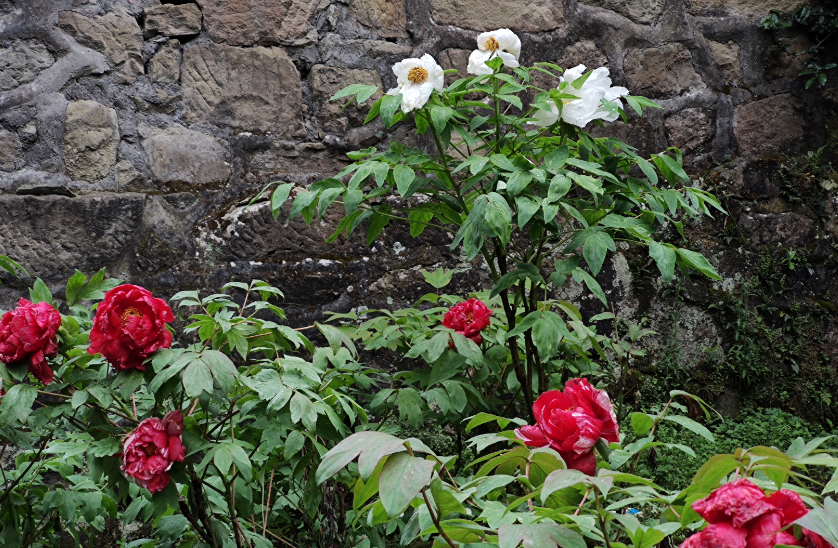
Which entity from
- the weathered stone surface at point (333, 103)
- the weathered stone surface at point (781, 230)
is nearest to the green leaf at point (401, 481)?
the weathered stone surface at point (333, 103)

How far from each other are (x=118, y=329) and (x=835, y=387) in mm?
2533

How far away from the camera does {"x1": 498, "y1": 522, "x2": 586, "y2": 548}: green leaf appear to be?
0.68 m

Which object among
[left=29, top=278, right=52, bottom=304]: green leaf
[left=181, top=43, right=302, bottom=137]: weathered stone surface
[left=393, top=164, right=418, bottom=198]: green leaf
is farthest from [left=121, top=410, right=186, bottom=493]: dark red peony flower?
[left=181, top=43, right=302, bottom=137]: weathered stone surface

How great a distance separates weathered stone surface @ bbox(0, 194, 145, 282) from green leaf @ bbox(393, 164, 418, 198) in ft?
3.74

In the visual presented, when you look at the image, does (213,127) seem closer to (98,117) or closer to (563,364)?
(98,117)

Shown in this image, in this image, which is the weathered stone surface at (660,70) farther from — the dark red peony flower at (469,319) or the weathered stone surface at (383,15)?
the dark red peony flower at (469,319)

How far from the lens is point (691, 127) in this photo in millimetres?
2789

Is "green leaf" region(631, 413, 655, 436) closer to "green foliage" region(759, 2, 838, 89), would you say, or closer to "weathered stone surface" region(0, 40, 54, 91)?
"weathered stone surface" region(0, 40, 54, 91)

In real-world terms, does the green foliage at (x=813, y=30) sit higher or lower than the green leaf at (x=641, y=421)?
higher

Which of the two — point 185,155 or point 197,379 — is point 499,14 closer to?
point 185,155

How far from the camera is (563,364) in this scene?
198 centimetres

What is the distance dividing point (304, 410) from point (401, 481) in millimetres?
671

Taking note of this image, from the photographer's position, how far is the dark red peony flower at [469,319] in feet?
6.01

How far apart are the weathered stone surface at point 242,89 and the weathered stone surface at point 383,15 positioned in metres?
0.33
